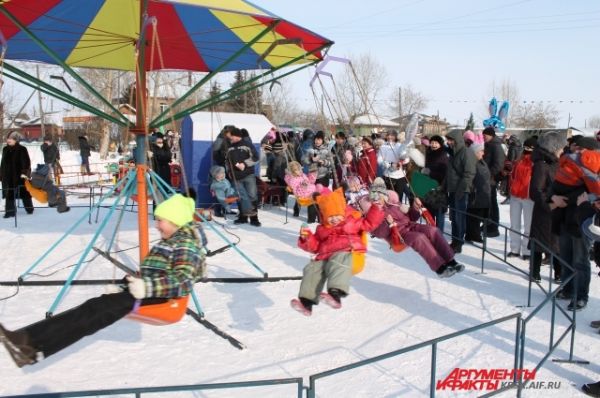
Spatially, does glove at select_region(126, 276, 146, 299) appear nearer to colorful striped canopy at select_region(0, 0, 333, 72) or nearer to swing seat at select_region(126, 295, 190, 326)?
swing seat at select_region(126, 295, 190, 326)

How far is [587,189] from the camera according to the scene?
5098 mm

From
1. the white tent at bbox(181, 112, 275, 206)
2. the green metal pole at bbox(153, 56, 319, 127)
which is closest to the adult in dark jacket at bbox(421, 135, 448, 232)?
the green metal pole at bbox(153, 56, 319, 127)

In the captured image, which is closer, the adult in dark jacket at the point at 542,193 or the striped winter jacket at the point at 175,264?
the striped winter jacket at the point at 175,264

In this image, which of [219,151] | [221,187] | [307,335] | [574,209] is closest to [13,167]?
[219,151]

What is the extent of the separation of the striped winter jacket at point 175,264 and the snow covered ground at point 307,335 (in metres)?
1.12

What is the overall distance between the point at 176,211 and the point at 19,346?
129cm

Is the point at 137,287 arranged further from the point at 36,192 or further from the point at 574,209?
the point at 36,192

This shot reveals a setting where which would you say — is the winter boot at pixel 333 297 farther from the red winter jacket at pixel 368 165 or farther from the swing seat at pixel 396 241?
the red winter jacket at pixel 368 165

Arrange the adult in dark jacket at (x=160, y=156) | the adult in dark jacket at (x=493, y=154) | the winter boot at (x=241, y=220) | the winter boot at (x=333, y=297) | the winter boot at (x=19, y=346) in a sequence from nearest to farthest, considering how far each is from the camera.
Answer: the winter boot at (x=19, y=346), the winter boot at (x=333, y=297), the adult in dark jacket at (x=493, y=154), the winter boot at (x=241, y=220), the adult in dark jacket at (x=160, y=156)

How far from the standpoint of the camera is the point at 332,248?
4.83 metres

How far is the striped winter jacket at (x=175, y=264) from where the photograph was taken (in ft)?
11.3

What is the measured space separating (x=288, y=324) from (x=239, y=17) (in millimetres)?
3463

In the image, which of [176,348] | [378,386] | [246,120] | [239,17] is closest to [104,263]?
[176,348]

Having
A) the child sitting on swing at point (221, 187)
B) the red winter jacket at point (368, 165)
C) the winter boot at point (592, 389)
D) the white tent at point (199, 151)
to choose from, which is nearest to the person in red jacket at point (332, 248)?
the winter boot at point (592, 389)
